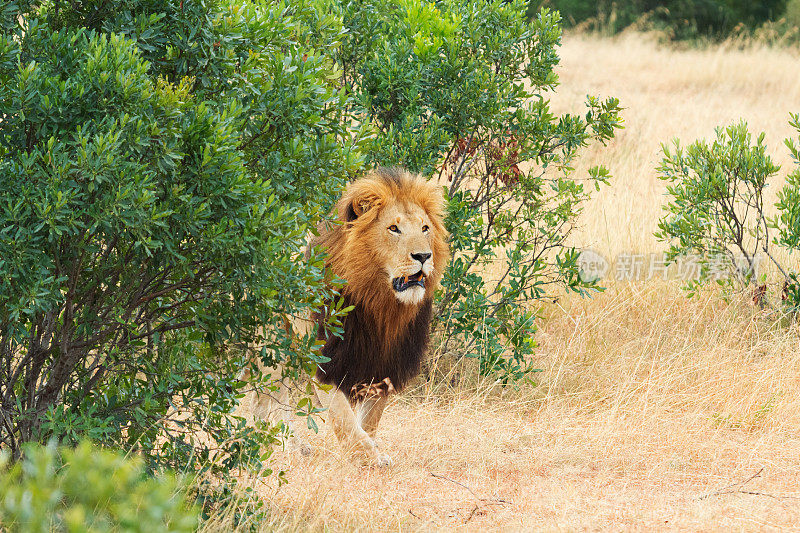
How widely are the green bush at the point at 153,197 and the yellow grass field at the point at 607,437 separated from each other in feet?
2.17

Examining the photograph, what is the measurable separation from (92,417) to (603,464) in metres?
2.73

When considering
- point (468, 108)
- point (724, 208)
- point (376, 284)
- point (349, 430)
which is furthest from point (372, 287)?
point (724, 208)

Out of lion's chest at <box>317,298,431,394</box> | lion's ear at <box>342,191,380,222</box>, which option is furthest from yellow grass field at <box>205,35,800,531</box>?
lion's ear at <box>342,191,380,222</box>

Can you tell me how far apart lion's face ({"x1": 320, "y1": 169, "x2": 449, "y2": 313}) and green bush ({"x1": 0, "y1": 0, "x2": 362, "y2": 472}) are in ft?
2.99

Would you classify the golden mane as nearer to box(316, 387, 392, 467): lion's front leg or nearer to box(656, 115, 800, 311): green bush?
box(316, 387, 392, 467): lion's front leg

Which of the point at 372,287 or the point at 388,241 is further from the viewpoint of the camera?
the point at 372,287

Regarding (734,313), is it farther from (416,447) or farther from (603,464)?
(416,447)

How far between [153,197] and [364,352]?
2123 millimetres

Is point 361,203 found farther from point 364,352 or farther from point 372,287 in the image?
point 364,352

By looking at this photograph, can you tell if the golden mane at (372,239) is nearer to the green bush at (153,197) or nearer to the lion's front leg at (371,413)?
the lion's front leg at (371,413)

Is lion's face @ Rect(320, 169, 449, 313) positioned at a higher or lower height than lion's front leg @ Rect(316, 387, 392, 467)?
higher

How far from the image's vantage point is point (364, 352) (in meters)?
4.87

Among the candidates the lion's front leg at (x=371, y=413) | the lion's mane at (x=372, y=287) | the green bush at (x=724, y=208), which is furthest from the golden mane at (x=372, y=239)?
the green bush at (x=724, y=208)

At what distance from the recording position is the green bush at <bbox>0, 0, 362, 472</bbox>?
2949mm
